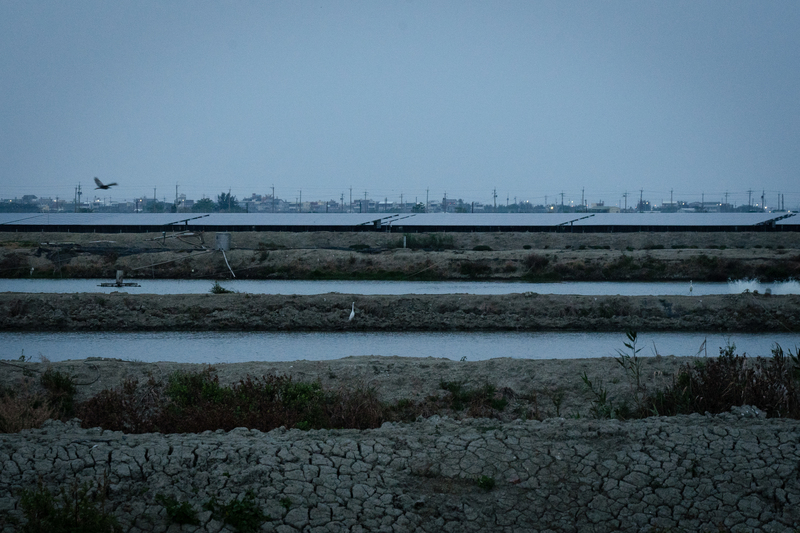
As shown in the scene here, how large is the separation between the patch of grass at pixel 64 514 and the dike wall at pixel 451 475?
19cm

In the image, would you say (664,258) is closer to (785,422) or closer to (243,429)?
(785,422)

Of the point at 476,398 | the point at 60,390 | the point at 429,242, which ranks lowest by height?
the point at 476,398

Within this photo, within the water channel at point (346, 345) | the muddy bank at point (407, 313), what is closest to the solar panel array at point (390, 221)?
the muddy bank at point (407, 313)

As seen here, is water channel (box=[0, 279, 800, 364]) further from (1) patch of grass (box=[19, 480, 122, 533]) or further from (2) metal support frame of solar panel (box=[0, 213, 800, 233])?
(2) metal support frame of solar panel (box=[0, 213, 800, 233])

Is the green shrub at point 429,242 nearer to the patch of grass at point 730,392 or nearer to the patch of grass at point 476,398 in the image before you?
the patch of grass at point 476,398

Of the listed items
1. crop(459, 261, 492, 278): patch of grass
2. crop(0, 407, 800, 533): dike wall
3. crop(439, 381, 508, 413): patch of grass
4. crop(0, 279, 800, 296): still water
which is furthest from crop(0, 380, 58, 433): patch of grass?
crop(459, 261, 492, 278): patch of grass

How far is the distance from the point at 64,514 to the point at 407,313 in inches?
678

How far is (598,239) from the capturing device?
158 feet

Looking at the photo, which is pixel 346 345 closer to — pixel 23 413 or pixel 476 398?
pixel 476 398

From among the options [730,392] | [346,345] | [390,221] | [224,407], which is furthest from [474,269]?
[224,407]

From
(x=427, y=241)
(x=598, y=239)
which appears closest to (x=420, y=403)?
(x=427, y=241)

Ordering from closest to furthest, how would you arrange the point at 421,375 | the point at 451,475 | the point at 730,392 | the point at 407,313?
1. the point at 451,475
2. the point at 730,392
3. the point at 421,375
4. the point at 407,313

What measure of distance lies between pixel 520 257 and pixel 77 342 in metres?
24.3

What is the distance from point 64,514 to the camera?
565 centimetres
